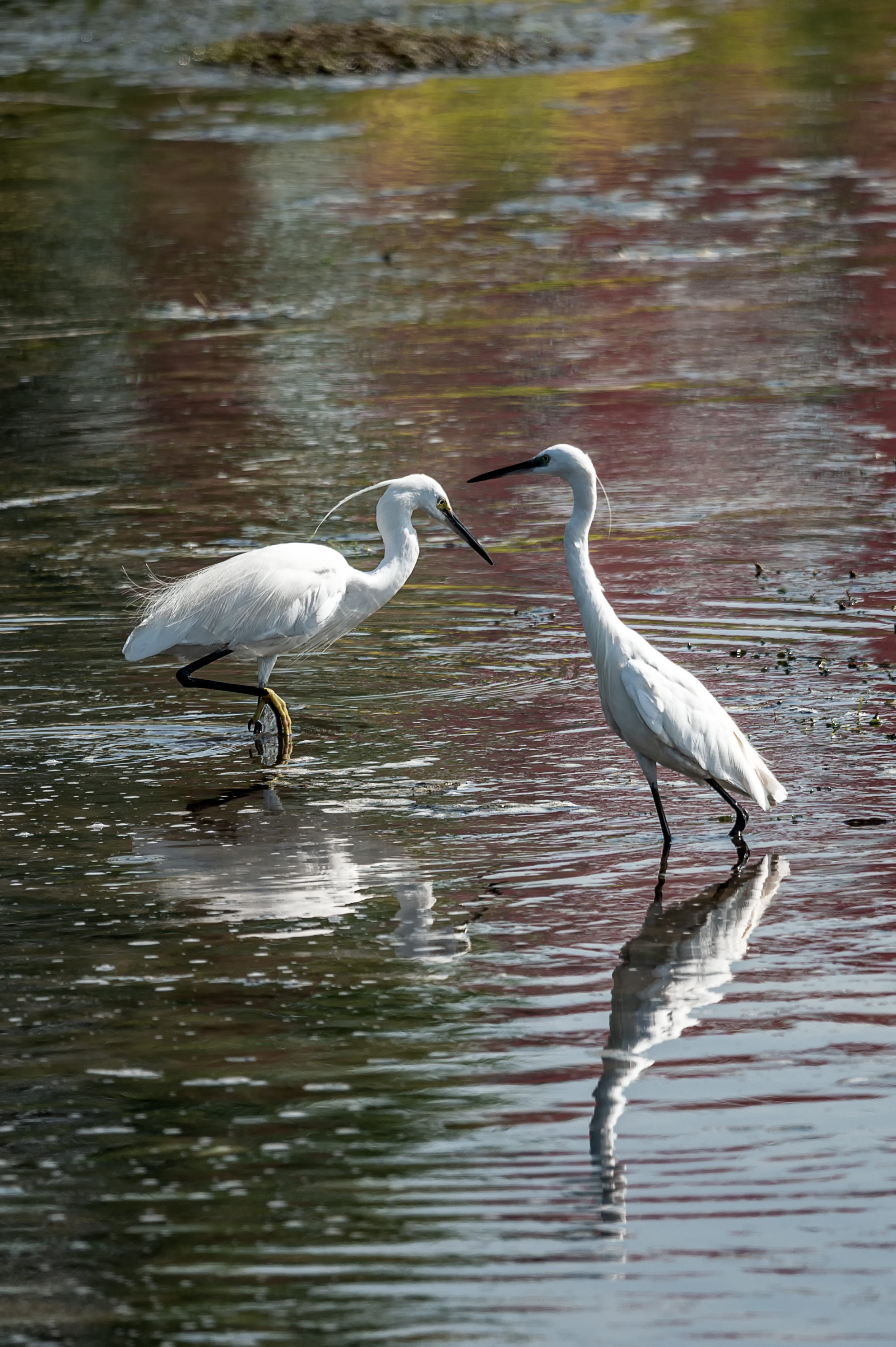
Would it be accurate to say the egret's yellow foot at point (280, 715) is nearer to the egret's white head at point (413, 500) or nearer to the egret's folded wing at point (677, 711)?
the egret's white head at point (413, 500)

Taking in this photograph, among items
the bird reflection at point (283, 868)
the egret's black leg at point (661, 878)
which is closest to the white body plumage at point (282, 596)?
the bird reflection at point (283, 868)

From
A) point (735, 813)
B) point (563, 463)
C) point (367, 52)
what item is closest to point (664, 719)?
point (735, 813)

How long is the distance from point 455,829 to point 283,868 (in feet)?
2.18

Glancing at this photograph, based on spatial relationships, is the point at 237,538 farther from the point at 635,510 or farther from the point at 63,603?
the point at 635,510

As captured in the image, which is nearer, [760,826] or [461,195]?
[760,826]

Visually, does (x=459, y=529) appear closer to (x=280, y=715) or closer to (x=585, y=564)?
(x=280, y=715)

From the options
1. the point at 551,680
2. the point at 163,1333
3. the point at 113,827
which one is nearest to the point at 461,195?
the point at 551,680

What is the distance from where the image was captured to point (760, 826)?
7.40 meters

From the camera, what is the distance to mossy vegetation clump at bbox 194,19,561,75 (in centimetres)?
2989

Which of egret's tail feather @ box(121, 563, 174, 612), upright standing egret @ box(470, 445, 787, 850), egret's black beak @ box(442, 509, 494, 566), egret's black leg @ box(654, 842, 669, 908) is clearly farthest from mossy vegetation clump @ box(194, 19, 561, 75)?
egret's black leg @ box(654, 842, 669, 908)

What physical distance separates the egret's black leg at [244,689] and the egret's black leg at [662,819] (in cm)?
204

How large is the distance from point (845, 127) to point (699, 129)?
1.84 m

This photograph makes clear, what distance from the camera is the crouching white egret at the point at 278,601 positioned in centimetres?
884

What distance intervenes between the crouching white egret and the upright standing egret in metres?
1.72
